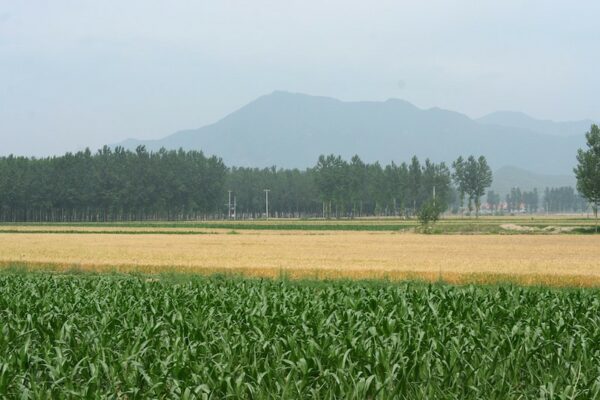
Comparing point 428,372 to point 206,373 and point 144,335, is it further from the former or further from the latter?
point 144,335

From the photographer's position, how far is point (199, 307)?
17062 millimetres

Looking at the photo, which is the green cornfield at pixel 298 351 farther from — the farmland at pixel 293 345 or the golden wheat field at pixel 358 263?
the golden wheat field at pixel 358 263

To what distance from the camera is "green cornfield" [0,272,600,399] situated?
1061 cm

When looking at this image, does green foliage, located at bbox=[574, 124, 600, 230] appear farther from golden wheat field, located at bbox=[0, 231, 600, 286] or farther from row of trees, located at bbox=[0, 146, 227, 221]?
row of trees, located at bbox=[0, 146, 227, 221]

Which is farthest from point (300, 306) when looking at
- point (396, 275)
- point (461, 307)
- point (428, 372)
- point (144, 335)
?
point (396, 275)

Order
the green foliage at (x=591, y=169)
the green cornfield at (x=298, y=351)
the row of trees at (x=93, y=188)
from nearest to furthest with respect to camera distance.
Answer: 1. the green cornfield at (x=298, y=351)
2. the green foliage at (x=591, y=169)
3. the row of trees at (x=93, y=188)

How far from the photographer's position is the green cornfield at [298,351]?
10.6m

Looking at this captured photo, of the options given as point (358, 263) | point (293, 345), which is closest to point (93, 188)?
point (358, 263)

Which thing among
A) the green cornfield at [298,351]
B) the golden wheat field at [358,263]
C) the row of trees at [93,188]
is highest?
the row of trees at [93,188]

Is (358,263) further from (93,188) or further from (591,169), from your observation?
(93,188)

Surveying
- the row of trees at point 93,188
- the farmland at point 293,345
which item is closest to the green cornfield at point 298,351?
the farmland at point 293,345

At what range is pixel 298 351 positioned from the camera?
12.1 meters

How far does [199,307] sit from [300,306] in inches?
94.5

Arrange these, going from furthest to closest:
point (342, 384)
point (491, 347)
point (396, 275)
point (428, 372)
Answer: point (396, 275)
point (491, 347)
point (428, 372)
point (342, 384)
